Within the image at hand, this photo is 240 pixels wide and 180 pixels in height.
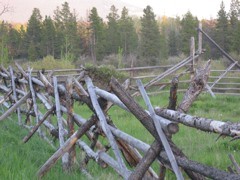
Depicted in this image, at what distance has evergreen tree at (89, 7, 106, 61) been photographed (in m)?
46.8

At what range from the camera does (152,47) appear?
44.3 m

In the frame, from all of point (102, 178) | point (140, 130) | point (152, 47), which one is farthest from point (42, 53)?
point (102, 178)

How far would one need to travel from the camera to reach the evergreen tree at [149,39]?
145 feet

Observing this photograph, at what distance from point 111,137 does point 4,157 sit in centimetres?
136

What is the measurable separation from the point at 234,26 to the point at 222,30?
6.09 ft

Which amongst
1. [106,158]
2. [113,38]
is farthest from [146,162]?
[113,38]

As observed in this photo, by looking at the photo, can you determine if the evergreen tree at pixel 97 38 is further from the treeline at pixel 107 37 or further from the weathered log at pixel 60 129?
the weathered log at pixel 60 129

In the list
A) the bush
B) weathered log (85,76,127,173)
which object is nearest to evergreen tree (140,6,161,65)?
the bush

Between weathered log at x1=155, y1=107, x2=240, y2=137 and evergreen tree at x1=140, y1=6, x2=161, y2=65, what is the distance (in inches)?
1616

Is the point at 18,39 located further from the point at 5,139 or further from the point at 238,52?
the point at 5,139

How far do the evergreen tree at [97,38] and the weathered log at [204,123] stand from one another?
44.2m

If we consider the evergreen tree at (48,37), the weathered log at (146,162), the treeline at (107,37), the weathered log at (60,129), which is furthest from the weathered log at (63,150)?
the evergreen tree at (48,37)

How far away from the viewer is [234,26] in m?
41.5

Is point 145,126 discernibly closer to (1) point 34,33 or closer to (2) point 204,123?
(2) point 204,123
